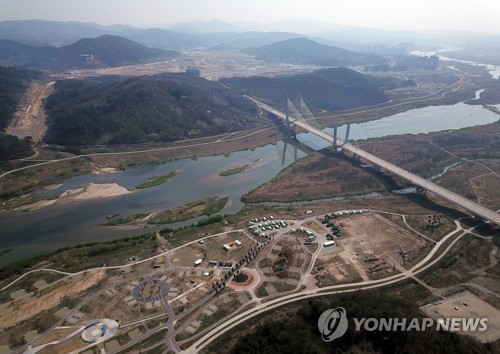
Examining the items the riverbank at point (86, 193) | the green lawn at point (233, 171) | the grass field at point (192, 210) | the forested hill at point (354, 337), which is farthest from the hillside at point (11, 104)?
the forested hill at point (354, 337)

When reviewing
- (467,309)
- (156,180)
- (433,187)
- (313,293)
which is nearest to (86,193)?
(156,180)

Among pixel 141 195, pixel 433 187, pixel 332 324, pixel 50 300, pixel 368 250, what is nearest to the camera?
pixel 332 324

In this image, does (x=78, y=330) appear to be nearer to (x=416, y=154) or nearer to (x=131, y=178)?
(x=131, y=178)

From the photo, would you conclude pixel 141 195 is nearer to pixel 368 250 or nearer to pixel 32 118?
pixel 368 250

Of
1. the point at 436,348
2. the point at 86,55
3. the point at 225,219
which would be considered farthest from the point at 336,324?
the point at 86,55

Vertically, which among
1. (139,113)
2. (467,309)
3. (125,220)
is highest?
(139,113)

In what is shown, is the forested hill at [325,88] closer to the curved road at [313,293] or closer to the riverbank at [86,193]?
the riverbank at [86,193]

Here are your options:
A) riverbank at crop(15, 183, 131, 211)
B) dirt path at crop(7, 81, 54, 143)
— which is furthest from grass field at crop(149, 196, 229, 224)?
dirt path at crop(7, 81, 54, 143)
